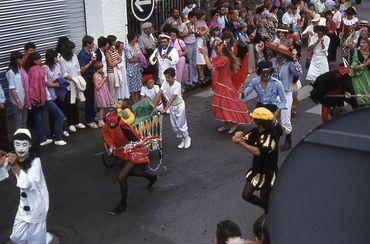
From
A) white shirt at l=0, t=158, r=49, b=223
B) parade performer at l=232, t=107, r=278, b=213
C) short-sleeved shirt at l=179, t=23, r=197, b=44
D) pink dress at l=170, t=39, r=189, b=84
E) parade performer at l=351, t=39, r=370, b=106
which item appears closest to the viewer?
white shirt at l=0, t=158, r=49, b=223

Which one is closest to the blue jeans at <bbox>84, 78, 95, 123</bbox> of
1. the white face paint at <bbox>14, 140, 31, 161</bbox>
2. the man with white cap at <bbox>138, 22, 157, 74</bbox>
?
the man with white cap at <bbox>138, 22, 157, 74</bbox>

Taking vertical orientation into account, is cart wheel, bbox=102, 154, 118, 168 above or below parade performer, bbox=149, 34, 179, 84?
below

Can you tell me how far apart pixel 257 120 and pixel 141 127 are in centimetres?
292

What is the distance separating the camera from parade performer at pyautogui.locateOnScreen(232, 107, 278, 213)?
5.97m

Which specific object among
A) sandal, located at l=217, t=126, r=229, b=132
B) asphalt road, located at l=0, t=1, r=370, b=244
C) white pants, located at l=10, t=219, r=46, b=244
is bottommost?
sandal, located at l=217, t=126, r=229, b=132

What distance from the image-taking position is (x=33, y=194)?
18.0ft

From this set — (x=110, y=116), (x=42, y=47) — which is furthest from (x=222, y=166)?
(x=42, y=47)

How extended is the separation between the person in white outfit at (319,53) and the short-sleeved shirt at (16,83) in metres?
6.46

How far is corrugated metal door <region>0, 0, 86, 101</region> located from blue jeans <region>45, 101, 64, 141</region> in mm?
2084

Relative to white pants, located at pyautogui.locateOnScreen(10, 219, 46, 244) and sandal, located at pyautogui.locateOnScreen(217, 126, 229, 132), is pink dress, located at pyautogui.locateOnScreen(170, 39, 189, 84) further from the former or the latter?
white pants, located at pyautogui.locateOnScreen(10, 219, 46, 244)

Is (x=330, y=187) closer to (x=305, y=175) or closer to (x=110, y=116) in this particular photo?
(x=305, y=175)

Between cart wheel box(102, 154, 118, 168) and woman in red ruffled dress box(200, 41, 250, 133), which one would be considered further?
woman in red ruffled dress box(200, 41, 250, 133)

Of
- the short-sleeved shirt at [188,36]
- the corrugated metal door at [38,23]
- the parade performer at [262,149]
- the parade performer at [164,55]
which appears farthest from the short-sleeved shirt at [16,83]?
the short-sleeved shirt at [188,36]

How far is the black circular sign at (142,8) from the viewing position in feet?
43.7
